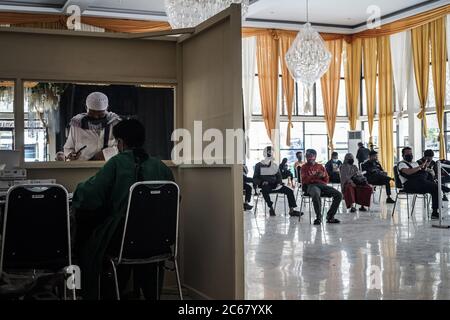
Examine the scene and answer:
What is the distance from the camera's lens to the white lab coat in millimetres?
4230

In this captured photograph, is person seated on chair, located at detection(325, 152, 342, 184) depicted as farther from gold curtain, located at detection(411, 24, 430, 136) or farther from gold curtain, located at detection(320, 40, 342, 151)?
gold curtain, located at detection(320, 40, 342, 151)

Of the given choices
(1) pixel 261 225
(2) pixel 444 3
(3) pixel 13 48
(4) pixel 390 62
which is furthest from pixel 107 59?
(4) pixel 390 62

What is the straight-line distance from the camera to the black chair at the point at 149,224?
312 cm

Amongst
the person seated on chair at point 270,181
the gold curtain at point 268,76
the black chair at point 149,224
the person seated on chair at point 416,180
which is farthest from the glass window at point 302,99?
the black chair at point 149,224

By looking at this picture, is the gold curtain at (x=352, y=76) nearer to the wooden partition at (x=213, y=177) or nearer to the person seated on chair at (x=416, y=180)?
the person seated on chair at (x=416, y=180)

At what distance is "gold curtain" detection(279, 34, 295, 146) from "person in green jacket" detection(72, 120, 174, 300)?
13550 mm

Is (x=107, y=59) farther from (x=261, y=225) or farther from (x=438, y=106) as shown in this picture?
(x=438, y=106)

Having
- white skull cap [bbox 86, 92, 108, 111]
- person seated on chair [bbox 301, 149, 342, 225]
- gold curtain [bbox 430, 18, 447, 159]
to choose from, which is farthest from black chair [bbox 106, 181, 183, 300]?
gold curtain [bbox 430, 18, 447, 159]

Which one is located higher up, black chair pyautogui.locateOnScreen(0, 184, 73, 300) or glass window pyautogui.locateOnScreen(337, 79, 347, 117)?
glass window pyautogui.locateOnScreen(337, 79, 347, 117)

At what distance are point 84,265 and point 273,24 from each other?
535 inches

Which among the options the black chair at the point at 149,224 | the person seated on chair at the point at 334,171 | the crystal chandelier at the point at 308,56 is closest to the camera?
the black chair at the point at 149,224

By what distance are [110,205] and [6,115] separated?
1.30m

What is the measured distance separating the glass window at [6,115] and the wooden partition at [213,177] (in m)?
1.23

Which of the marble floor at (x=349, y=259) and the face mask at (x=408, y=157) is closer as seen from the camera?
the marble floor at (x=349, y=259)
